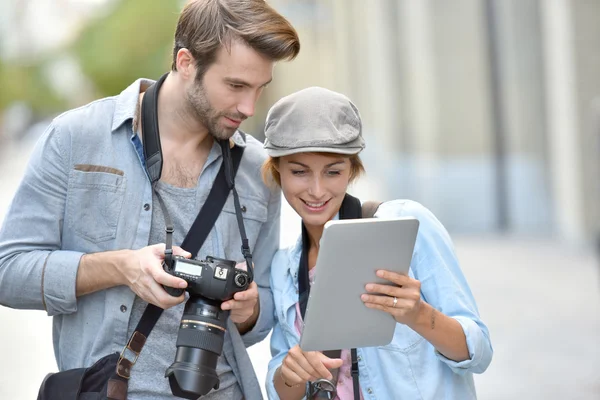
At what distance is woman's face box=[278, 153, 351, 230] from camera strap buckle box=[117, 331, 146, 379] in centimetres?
70

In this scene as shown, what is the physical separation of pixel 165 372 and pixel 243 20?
1257 millimetres

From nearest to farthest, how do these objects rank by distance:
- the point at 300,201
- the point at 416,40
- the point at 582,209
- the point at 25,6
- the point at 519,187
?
the point at 300,201 < the point at 582,209 < the point at 519,187 < the point at 416,40 < the point at 25,6

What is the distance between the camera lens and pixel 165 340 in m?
3.09

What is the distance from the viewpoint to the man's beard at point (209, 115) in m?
3.13

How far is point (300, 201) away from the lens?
3.09 m

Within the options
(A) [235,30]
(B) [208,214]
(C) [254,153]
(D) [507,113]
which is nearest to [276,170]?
(C) [254,153]

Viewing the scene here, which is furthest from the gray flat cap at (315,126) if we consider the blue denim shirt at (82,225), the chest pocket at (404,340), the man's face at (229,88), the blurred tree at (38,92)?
the blurred tree at (38,92)

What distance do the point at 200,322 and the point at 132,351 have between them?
1.05 ft

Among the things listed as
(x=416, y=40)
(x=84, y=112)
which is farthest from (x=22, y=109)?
(x=84, y=112)

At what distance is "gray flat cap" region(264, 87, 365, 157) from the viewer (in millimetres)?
2947

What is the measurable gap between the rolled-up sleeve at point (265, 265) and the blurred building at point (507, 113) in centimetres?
798

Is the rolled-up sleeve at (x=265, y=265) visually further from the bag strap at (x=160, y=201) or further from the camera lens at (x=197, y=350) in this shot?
the camera lens at (x=197, y=350)

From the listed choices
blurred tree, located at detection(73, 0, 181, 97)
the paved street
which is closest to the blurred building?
the paved street

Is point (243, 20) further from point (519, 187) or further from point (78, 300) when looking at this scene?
point (519, 187)
